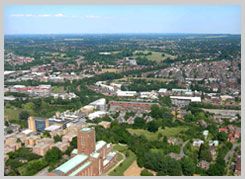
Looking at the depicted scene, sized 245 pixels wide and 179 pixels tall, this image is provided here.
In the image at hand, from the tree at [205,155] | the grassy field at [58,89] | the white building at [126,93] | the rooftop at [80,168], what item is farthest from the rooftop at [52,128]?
the grassy field at [58,89]

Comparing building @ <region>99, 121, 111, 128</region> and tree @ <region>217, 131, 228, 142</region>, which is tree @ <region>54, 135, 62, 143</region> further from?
tree @ <region>217, 131, 228, 142</region>

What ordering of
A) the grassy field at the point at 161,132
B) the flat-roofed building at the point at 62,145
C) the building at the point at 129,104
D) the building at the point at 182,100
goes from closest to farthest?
1. the flat-roofed building at the point at 62,145
2. the grassy field at the point at 161,132
3. the building at the point at 129,104
4. the building at the point at 182,100

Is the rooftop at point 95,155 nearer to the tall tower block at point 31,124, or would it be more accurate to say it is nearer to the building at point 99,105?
the tall tower block at point 31,124

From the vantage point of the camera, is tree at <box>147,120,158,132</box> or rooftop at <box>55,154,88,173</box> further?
tree at <box>147,120,158,132</box>

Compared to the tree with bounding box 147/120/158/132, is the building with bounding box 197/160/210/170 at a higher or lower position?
lower

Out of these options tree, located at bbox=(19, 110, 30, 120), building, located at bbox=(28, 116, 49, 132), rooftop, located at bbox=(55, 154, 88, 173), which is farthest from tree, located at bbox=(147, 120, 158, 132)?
tree, located at bbox=(19, 110, 30, 120)

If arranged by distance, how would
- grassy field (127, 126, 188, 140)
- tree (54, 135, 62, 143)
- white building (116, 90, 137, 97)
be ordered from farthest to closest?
white building (116, 90, 137, 97)
grassy field (127, 126, 188, 140)
tree (54, 135, 62, 143)
